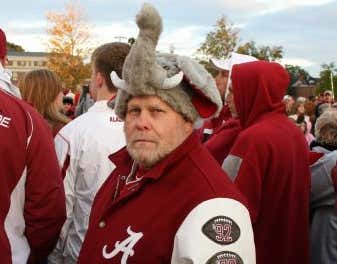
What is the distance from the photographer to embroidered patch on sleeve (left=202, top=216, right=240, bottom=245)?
7.31 ft

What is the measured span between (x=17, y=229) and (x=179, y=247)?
137 centimetres

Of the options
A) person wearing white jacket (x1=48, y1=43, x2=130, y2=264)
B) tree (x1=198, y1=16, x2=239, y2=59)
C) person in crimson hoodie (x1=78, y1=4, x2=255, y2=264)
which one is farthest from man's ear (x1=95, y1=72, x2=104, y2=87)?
tree (x1=198, y1=16, x2=239, y2=59)

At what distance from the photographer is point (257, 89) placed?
4098mm

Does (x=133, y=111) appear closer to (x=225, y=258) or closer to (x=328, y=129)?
(x=225, y=258)

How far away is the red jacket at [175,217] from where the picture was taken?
224cm

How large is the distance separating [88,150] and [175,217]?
1.77 meters

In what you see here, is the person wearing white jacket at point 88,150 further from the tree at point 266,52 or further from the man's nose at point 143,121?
the tree at point 266,52

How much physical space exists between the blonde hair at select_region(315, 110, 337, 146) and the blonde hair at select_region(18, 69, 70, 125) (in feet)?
6.53

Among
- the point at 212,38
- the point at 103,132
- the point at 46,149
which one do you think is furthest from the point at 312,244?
the point at 212,38

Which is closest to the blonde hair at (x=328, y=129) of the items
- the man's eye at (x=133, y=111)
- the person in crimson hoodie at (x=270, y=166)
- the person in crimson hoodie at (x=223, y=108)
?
the person in crimson hoodie at (x=270, y=166)

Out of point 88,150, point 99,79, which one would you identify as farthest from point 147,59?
point 99,79

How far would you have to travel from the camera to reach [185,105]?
261cm

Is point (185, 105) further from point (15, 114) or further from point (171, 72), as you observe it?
point (15, 114)

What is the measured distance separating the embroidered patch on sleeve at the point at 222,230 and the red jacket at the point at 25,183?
1.30 metres
